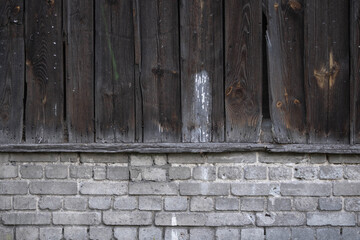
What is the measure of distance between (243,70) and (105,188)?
166 centimetres

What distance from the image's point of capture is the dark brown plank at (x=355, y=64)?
11.2 feet

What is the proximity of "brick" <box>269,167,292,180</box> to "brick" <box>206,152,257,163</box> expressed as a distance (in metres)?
0.20

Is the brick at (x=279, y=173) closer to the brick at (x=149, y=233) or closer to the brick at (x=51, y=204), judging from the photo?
the brick at (x=149, y=233)

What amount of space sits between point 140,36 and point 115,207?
5.20ft

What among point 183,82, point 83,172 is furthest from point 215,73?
point 83,172

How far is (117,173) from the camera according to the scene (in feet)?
11.4

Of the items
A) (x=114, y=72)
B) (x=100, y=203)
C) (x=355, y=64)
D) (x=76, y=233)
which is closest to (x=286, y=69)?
(x=355, y=64)

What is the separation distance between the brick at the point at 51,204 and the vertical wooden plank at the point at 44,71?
533mm

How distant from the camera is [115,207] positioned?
11.4 feet

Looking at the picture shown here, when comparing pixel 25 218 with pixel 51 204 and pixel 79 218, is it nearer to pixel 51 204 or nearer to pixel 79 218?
pixel 51 204

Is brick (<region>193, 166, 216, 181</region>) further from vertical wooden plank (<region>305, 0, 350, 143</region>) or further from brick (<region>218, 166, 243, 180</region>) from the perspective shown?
vertical wooden plank (<region>305, 0, 350, 143</region>)

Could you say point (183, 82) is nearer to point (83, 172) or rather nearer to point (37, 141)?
point (83, 172)

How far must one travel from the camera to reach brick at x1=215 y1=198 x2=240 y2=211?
3.45 m

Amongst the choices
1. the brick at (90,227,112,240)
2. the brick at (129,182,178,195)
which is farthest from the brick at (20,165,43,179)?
the brick at (129,182,178,195)
